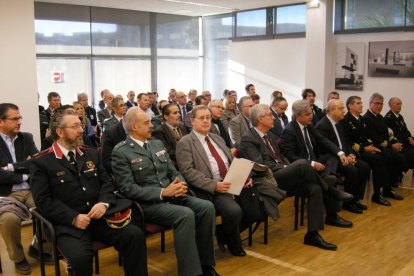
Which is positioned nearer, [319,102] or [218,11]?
[319,102]

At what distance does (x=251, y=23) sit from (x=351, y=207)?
696cm

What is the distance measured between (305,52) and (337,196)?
19.6 feet

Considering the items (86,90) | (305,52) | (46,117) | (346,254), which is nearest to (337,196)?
(346,254)

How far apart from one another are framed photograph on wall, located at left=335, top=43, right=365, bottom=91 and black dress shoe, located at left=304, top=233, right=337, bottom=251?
563 centimetres

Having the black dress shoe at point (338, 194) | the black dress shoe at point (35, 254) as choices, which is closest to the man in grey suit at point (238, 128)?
the black dress shoe at point (338, 194)

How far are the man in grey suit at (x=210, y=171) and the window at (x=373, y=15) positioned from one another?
6099mm

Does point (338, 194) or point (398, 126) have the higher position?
point (398, 126)

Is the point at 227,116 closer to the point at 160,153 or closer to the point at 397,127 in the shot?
the point at 397,127

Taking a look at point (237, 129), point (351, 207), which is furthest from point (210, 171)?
point (351, 207)

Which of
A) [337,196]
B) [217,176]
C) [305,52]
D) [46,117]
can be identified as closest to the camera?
[217,176]

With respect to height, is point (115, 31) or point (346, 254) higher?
point (115, 31)

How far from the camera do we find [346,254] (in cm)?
383

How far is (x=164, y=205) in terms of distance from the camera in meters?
3.22

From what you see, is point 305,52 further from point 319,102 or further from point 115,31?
point 115,31
